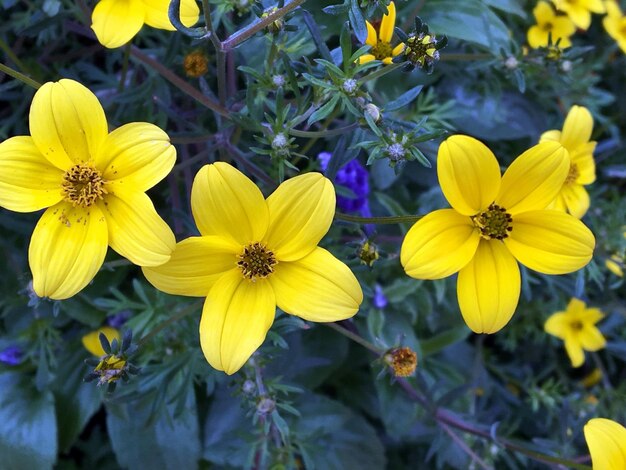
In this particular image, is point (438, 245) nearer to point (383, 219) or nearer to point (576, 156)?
point (383, 219)

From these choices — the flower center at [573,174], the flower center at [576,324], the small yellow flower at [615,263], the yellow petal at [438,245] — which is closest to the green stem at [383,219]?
the yellow petal at [438,245]

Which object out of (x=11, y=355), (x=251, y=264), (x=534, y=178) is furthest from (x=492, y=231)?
(x=11, y=355)

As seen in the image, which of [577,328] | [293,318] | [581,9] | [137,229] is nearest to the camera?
[137,229]

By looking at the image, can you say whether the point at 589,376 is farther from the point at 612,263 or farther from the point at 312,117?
the point at 312,117

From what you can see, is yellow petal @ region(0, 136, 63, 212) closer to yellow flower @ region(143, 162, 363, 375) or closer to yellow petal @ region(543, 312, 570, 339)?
yellow flower @ region(143, 162, 363, 375)

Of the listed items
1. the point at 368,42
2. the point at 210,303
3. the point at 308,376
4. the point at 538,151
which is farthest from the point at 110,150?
the point at 308,376

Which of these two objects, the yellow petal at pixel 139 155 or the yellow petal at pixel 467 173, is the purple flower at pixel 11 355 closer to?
the yellow petal at pixel 139 155
